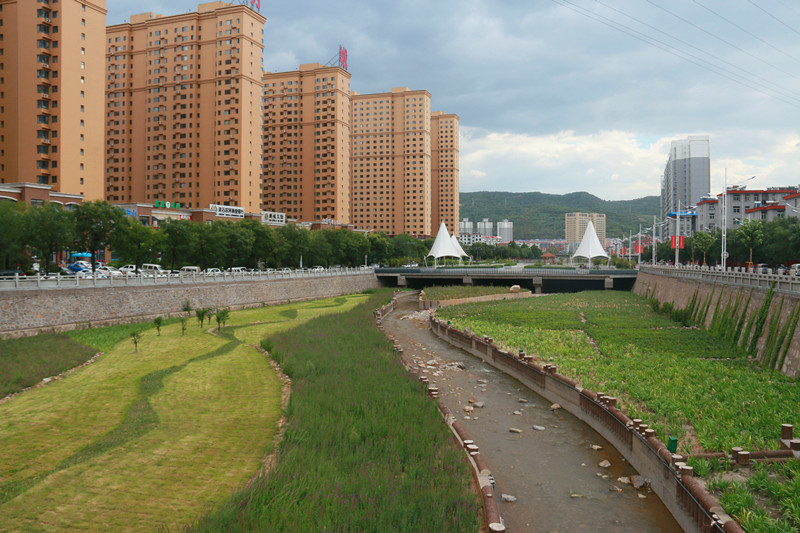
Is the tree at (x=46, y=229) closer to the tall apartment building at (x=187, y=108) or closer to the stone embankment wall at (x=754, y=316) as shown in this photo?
the stone embankment wall at (x=754, y=316)

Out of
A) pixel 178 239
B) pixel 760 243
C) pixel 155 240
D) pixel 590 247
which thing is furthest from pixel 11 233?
pixel 590 247

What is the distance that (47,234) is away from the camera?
1735 inches

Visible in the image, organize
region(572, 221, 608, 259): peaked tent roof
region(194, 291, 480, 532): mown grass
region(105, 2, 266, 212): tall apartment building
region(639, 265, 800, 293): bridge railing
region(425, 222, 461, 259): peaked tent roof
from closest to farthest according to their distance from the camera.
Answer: region(194, 291, 480, 532): mown grass
region(639, 265, 800, 293): bridge railing
region(572, 221, 608, 259): peaked tent roof
region(425, 222, 461, 259): peaked tent roof
region(105, 2, 266, 212): tall apartment building

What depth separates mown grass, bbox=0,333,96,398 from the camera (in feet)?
76.4

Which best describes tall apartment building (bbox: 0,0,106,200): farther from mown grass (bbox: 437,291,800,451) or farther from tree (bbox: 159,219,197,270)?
mown grass (bbox: 437,291,800,451)

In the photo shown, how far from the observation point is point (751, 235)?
243 feet

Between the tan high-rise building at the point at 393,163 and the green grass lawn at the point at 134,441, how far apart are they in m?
161

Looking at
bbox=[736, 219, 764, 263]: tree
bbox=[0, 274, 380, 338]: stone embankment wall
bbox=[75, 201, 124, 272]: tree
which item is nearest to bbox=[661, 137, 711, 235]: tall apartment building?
bbox=[736, 219, 764, 263]: tree

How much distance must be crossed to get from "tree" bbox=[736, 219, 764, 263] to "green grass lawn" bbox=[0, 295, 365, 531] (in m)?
71.7

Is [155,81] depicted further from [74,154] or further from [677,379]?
[677,379]

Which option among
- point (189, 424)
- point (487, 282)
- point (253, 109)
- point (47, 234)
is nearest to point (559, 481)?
point (189, 424)

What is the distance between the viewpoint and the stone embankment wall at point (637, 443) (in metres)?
12.4

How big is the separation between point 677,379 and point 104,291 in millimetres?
37730

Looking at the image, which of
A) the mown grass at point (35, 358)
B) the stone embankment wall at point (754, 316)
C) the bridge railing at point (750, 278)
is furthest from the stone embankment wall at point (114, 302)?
the bridge railing at point (750, 278)
